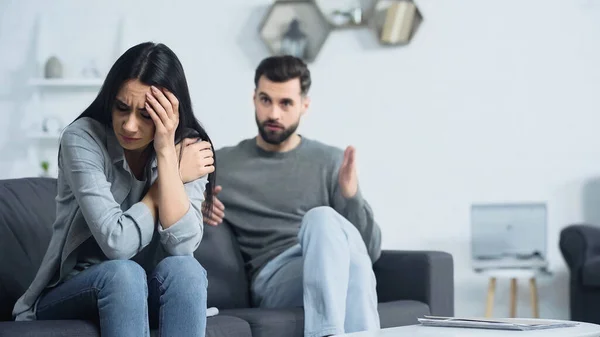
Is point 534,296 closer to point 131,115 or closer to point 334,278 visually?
point 334,278

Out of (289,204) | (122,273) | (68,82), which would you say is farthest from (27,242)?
(68,82)

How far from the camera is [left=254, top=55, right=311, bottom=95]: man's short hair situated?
3379 millimetres

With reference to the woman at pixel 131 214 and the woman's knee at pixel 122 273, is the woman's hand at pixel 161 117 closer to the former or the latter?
the woman at pixel 131 214

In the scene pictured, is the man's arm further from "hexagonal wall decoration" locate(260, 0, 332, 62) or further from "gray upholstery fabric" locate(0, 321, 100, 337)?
"hexagonal wall decoration" locate(260, 0, 332, 62)

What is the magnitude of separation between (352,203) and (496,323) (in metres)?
0.99

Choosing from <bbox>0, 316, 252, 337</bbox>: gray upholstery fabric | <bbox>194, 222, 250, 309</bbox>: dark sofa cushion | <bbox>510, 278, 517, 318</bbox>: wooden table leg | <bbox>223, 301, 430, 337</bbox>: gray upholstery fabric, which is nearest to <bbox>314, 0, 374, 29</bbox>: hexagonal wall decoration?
<bbox>510, 278, 517, 318</bbox>: wooden table leg

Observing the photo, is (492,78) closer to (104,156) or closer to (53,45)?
(53,45)

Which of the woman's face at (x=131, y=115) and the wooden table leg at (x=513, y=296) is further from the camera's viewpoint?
the wooden table leg at (x=513, y=296)

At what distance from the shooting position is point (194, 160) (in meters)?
2.42

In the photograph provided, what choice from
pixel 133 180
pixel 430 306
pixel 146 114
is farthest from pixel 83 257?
pixel 430 306

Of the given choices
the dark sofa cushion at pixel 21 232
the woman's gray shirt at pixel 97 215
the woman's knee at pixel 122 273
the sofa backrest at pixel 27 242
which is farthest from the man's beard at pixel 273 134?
the woman's knee at pixel 122 273

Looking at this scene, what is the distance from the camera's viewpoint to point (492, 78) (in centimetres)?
517

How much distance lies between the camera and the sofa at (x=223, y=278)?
2.49 meters

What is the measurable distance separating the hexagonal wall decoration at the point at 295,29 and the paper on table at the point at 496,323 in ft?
10.2
